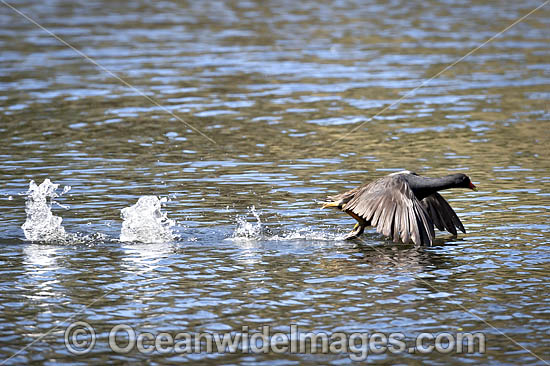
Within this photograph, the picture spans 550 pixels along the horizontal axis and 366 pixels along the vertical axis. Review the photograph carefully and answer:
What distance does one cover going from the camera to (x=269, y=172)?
14.2 meters

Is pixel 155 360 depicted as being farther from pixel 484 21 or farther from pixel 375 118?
pixel 484 21

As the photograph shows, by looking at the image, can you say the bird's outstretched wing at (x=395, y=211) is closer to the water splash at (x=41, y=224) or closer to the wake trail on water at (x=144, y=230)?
the wake trail on water at (x=144, y=230)

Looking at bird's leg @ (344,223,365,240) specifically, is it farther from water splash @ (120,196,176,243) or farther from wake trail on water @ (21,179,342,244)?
water splash @ (120,196,176,243)

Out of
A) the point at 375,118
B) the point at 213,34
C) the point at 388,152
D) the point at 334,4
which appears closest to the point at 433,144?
the point at 388,152

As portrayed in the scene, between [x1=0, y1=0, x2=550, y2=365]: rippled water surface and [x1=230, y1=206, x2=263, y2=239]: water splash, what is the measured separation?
0.02 meters

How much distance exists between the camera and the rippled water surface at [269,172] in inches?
328

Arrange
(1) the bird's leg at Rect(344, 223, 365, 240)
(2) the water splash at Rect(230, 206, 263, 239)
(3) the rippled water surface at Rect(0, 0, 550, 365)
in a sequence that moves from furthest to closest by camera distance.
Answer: (2) the water splash at Rect(230, 206, 263, 239) < (1) the bird's leg at Rect(344, 223, 365, 240) < (3) the rippled water surface at Rect(0, 0, 550, 365)
